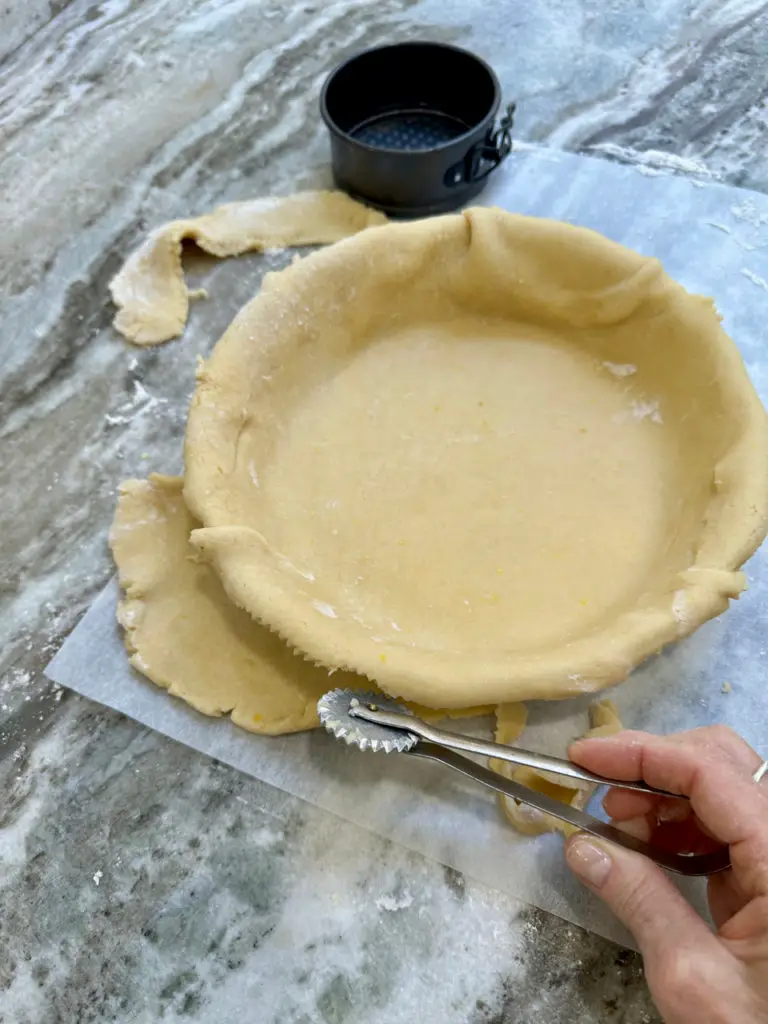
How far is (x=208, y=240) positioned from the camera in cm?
160

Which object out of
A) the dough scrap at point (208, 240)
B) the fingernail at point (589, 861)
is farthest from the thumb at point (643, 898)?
the dough scrap at point (208, 240)

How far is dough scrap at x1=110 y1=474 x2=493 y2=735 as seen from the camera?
1059 mm

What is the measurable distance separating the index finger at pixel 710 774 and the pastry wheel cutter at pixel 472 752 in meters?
0.02

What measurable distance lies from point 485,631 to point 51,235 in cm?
135

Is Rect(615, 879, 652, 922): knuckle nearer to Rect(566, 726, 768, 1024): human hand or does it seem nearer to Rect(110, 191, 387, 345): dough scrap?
Rect(566, 726, 768, 1024): human hand

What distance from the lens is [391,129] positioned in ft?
5.64

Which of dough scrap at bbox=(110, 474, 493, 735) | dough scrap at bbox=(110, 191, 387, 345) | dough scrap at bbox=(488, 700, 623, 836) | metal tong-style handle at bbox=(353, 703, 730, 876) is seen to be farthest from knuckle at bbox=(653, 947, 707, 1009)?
dough scrap at bbox=(110, 191, 387, 345)

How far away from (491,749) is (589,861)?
0.16 m

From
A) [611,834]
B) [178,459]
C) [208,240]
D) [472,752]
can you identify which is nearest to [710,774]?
[611,834]

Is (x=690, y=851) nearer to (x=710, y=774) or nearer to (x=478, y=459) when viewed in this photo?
(x=710, y=774)

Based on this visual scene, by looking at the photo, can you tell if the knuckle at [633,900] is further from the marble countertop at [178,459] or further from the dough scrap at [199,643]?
the dough scrap at [199,643]

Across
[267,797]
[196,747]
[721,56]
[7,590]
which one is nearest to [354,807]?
[267,797]

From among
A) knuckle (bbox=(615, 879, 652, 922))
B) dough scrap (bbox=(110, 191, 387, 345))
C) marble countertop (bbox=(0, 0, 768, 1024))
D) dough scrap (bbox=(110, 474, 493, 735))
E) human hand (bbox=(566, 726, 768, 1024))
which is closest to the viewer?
human hand (bbox=(566, 726, 768, 1024))

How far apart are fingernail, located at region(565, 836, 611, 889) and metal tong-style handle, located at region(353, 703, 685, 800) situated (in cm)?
7
